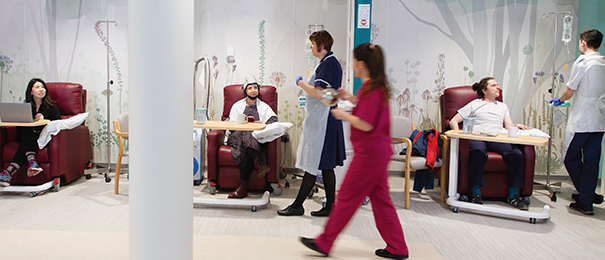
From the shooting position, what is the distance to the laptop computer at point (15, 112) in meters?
3.50

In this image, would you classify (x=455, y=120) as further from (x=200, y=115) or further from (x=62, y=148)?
(x=62, y=148)

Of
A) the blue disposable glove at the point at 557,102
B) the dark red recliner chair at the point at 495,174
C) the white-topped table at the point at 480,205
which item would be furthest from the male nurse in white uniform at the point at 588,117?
the white-topped table at the point at 480,205

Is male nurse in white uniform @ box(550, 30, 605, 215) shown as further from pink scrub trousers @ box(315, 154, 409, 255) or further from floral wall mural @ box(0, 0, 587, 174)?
pink scrub trousers @ box(315, 154, 409, 255)

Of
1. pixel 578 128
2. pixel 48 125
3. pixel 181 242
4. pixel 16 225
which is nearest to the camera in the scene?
pixel 181 242

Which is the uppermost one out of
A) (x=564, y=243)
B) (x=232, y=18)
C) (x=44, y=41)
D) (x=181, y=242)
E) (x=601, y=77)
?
(x=232, y=18)

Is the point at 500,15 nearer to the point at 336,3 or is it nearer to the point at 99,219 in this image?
the point at 336,3

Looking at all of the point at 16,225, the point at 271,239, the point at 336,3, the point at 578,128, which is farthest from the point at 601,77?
the point at 16,225

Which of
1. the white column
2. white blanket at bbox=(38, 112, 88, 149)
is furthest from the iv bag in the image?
white blanket at bbox=(38, 112, 88, 149)

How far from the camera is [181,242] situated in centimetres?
178

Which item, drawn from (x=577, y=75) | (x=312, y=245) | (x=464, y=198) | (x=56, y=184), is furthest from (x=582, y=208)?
(x=56, y=184)

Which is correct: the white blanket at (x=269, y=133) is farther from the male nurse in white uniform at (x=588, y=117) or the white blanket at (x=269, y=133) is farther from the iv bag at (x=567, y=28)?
the iv bag at (x=567, y=28)

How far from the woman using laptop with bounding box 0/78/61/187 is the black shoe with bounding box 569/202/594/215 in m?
4.95

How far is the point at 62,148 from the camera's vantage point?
12.6 feet

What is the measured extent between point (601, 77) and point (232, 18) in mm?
3886
